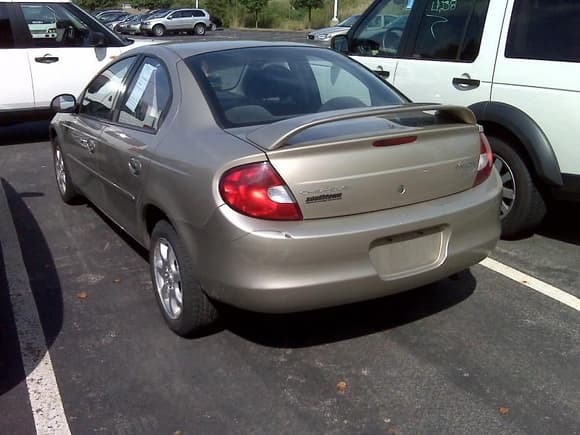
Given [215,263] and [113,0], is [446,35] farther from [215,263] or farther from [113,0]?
[113,0]

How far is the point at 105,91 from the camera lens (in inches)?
190

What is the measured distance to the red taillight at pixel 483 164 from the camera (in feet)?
11.8

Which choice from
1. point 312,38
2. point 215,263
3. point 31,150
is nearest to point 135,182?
point 215,263

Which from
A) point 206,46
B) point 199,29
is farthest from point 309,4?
point 206,46

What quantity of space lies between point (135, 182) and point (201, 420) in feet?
5.18

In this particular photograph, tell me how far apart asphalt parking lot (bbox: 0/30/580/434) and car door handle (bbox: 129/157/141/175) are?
2.76ft

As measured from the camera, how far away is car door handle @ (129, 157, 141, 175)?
3.84 meters

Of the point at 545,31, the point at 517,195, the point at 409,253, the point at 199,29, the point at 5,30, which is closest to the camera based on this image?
the point at 409,253

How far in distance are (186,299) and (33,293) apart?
1.43 metres

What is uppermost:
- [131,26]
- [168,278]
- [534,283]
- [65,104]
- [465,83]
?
[465,83]

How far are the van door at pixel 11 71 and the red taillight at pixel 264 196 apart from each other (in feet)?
23.0

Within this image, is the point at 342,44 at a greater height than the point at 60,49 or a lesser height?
greater

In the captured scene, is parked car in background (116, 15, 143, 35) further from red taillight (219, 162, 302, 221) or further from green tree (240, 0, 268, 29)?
red taillight (219, 162, 302, 221)

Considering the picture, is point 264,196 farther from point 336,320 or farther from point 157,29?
point 157,29
